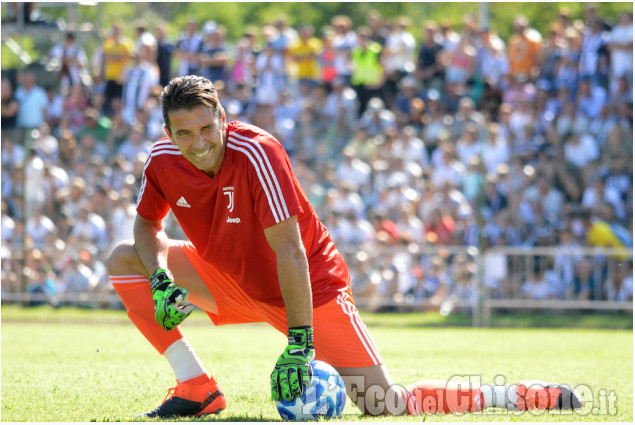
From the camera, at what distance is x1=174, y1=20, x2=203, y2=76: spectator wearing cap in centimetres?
1998

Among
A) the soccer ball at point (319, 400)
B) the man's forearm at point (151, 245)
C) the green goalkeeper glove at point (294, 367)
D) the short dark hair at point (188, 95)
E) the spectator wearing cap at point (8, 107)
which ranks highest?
the spectator wearing cap at point (8, 107)

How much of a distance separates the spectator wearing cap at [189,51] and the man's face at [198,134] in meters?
14.5

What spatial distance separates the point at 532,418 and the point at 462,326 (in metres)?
9.01

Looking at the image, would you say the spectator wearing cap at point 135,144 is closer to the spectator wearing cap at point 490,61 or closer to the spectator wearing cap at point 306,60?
the spectator wearing cap at point 306,60

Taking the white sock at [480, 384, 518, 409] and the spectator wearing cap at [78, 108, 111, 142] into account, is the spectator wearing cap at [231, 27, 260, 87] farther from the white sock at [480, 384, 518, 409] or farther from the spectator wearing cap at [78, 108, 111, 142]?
the white sock at [480, 384, 518, 409]

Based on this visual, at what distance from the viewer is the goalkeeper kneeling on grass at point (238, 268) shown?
550 cm

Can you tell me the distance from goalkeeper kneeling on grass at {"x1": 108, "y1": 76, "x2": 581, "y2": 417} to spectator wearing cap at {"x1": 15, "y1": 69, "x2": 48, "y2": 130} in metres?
13.9

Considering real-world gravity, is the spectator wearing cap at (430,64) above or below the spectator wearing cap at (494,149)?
above

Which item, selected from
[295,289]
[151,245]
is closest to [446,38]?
[151,245]

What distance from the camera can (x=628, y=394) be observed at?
693cm

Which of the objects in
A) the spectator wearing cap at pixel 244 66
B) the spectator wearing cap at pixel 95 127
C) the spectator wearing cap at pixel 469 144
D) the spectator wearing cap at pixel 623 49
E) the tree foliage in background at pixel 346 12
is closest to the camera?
the spectator wearing cap at pixel 623 49

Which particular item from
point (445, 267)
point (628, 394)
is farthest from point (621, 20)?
point (628, 394)

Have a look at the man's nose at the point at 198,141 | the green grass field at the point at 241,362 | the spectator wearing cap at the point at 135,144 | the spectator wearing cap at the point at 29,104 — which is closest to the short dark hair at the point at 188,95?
the man's nose at the point at 198,141

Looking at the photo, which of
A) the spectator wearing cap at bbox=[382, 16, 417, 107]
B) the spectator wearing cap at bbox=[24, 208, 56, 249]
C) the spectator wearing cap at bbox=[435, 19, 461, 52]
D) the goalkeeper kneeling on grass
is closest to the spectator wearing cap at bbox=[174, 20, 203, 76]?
the spectator wearing cap at bbox=[382, 16, 417, 107]
